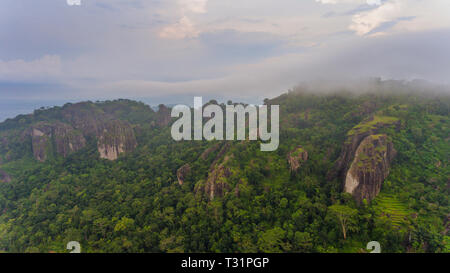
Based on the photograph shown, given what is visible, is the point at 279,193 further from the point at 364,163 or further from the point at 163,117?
the point at 163,117

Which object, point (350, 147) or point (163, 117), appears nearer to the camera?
point (350, 147)

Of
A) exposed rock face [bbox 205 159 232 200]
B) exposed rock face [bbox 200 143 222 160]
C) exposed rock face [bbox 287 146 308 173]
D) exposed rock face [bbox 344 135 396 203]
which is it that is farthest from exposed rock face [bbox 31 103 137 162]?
exposed rock face [bbox 344 135 396 203]

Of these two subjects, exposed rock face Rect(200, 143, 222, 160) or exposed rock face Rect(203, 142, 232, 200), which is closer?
exposed rock face Rect(203, 142, 232, 200)

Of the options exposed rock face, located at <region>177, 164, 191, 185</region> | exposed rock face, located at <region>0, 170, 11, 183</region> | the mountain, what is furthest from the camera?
exposed rock face, located at <region>0, 170, 11, 183</region>

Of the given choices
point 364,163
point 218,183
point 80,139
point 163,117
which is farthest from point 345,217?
point 80,139

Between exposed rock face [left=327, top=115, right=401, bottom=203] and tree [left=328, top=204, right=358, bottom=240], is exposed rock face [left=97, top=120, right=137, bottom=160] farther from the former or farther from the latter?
tree [left=328, top=204, right=358, bottom=240]

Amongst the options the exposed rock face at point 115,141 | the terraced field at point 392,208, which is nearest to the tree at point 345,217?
the terraced field at point 392,208
